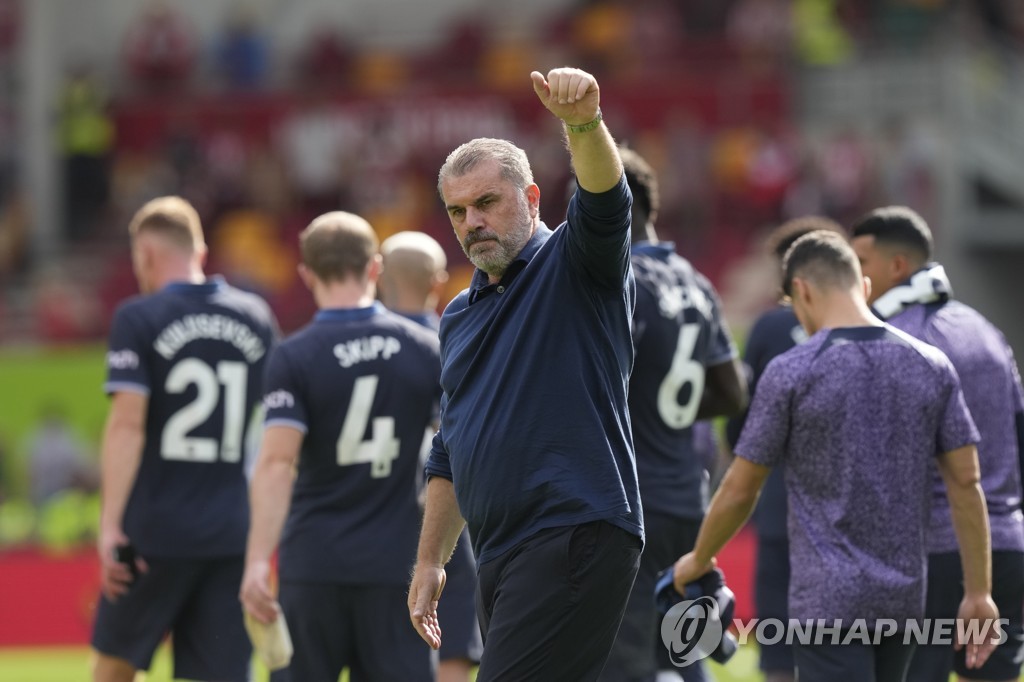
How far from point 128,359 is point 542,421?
293 centimetres

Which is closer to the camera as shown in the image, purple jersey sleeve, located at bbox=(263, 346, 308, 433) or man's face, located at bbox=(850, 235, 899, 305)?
purple jersey sleeve, located at bbox=(263, 346, 308, 433)

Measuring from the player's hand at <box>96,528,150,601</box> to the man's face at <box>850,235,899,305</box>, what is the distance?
3.36 metres

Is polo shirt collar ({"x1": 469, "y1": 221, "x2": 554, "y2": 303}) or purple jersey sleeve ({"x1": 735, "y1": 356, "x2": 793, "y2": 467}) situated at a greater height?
polo shirt collar ({"x1": 469, "y1": 221, "x2": 554, "y2": 303})

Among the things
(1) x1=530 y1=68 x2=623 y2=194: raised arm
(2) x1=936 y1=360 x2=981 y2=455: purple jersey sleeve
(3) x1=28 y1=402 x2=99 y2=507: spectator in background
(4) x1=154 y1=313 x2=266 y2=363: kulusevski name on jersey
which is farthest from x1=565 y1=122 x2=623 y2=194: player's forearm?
(3) x1=28 y1=402 x2=99 y2=507: spectator in background

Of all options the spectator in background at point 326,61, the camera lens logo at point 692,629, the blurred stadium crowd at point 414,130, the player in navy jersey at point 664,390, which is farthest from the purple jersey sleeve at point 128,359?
the spectator in background at point 326,61

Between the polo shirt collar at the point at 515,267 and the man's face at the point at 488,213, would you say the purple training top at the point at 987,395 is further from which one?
the man's face at the point at 488,213

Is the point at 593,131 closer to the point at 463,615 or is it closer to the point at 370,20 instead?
the point at 463,615

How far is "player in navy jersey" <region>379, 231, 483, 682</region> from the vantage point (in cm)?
691

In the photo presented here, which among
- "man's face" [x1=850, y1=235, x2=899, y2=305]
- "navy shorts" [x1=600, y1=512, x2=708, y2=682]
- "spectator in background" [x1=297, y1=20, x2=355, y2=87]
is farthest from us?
"spectator in background" [x1=297, y1=20, x2=355, y2=87]

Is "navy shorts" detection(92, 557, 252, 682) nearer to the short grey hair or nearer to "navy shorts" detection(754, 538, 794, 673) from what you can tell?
"navy shorts" detection(754, 538, 794, 673)

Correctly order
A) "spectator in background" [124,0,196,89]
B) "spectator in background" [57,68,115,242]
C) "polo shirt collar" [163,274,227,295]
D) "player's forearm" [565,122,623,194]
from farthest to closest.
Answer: "spectator in background" [124,0,196,89] < "spectator in background" [57,68,115,242] < "polo shirt collar" [163,274,227,295] < "player's forearm" [565,122,623,194]

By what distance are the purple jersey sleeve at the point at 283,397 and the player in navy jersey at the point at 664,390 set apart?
136cm

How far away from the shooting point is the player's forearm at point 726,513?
5.64m

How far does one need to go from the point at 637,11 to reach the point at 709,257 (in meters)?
5.53
